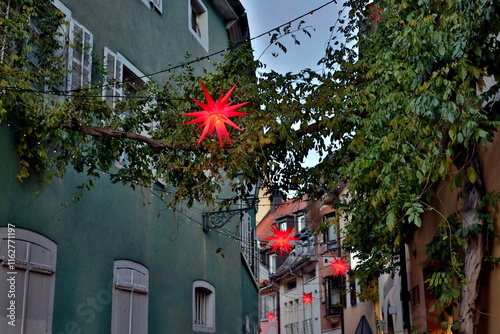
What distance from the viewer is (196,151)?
33.8 ft

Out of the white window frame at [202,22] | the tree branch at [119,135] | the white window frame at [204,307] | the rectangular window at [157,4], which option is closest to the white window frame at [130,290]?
the white window frame at [204,307]

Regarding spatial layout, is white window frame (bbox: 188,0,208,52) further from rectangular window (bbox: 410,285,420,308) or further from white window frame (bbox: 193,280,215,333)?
rectangular window (bbox: 410,285,420,308)

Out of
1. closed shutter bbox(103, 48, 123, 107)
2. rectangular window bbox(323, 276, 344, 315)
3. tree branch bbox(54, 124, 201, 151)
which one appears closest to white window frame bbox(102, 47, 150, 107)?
closed shutter bbox(103, 48, 123, 107)

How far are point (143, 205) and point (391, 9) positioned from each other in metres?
6.04

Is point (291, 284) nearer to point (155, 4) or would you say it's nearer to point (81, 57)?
point (155, 4)

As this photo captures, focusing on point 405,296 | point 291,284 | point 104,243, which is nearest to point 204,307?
point 405,296

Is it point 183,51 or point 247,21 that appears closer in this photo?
point 183,51

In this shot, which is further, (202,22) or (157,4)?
(202,22)

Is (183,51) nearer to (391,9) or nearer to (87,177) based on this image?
(87,177)

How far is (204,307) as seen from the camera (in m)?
17.2

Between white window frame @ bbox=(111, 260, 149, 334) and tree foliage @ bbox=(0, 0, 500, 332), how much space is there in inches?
76.3

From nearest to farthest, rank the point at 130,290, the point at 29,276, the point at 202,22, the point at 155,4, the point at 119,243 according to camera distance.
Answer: the point at 29,276 < the point at 119,243 < the point at 130,290 < the point at 155,4 < the point at 202,22

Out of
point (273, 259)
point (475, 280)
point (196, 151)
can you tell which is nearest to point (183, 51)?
point (196, 151)

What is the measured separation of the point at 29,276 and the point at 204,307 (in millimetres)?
7556
